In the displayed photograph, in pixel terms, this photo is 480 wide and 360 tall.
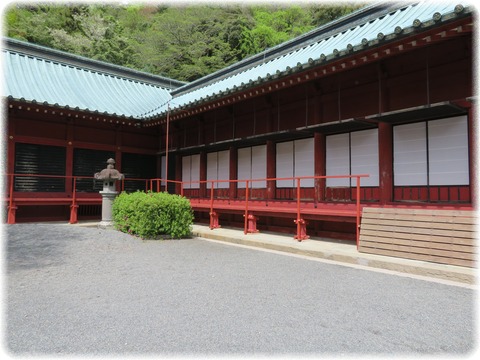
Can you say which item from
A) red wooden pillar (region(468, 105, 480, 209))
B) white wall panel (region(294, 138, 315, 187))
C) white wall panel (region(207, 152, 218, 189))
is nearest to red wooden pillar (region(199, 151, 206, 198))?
white wall panel (region(207, 152, 218, 189))

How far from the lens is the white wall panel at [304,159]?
390 inches

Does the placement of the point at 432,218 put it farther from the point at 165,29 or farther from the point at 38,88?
the point at 165,29

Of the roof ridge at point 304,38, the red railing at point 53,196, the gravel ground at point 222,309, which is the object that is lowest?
the gravel ground at point 222,309

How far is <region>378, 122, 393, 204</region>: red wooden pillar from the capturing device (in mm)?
8062

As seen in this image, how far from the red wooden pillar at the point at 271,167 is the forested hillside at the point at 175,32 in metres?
22.7

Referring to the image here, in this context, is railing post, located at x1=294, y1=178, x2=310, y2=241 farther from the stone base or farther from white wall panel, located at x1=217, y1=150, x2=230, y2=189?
the stone base

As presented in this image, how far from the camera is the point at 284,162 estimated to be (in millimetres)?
10719

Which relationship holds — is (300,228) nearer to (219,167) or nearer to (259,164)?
(259,164)

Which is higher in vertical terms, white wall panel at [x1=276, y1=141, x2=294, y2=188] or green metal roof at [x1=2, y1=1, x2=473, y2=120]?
green metal roof at [x1=2, y1=1, x2=473, y2=120]

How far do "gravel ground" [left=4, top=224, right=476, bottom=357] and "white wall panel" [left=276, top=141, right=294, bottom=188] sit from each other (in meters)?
4.34

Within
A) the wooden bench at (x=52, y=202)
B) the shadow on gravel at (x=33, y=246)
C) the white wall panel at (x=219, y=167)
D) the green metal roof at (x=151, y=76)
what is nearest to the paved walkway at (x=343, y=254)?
the white wall panel at (x=219, y=167)

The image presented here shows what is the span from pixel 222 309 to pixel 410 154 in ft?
20.7

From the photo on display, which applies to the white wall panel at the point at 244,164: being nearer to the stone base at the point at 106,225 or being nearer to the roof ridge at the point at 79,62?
the stone base at the point at 106,225

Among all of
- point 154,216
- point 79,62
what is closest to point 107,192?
point 154,216
